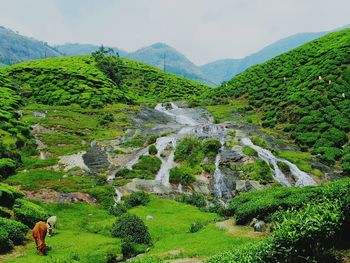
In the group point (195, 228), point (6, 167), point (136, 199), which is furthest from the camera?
point (6, 167)

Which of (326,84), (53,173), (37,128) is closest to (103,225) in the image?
(53,173)

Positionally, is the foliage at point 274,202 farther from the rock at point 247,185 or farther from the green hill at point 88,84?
Result: the green hill at point 88,84

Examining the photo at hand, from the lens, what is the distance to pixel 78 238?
1082 inches

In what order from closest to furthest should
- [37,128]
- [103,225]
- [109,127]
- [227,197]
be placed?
1. [103,225]
2. [227,197]
3. [37,128]
4. [109,127]

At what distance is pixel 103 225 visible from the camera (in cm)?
3173

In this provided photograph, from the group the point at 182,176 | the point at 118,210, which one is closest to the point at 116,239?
the point at 118,210

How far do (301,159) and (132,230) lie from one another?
105 ft

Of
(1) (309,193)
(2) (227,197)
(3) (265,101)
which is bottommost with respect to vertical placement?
(2) (227,197)

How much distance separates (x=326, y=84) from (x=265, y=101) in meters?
13.4

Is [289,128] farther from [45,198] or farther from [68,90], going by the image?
[68,90]

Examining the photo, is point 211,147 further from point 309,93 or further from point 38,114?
point 38,114

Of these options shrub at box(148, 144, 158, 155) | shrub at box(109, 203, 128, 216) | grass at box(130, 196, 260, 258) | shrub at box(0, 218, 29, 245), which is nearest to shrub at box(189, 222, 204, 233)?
grass at box(130, 196, 260, 258)

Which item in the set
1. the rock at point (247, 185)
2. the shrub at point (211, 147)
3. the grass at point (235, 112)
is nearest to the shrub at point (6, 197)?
the rock at point (247, 185)

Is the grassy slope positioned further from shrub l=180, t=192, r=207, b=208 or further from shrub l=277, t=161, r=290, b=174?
shrub l=277, t=161, r=290, b=174
